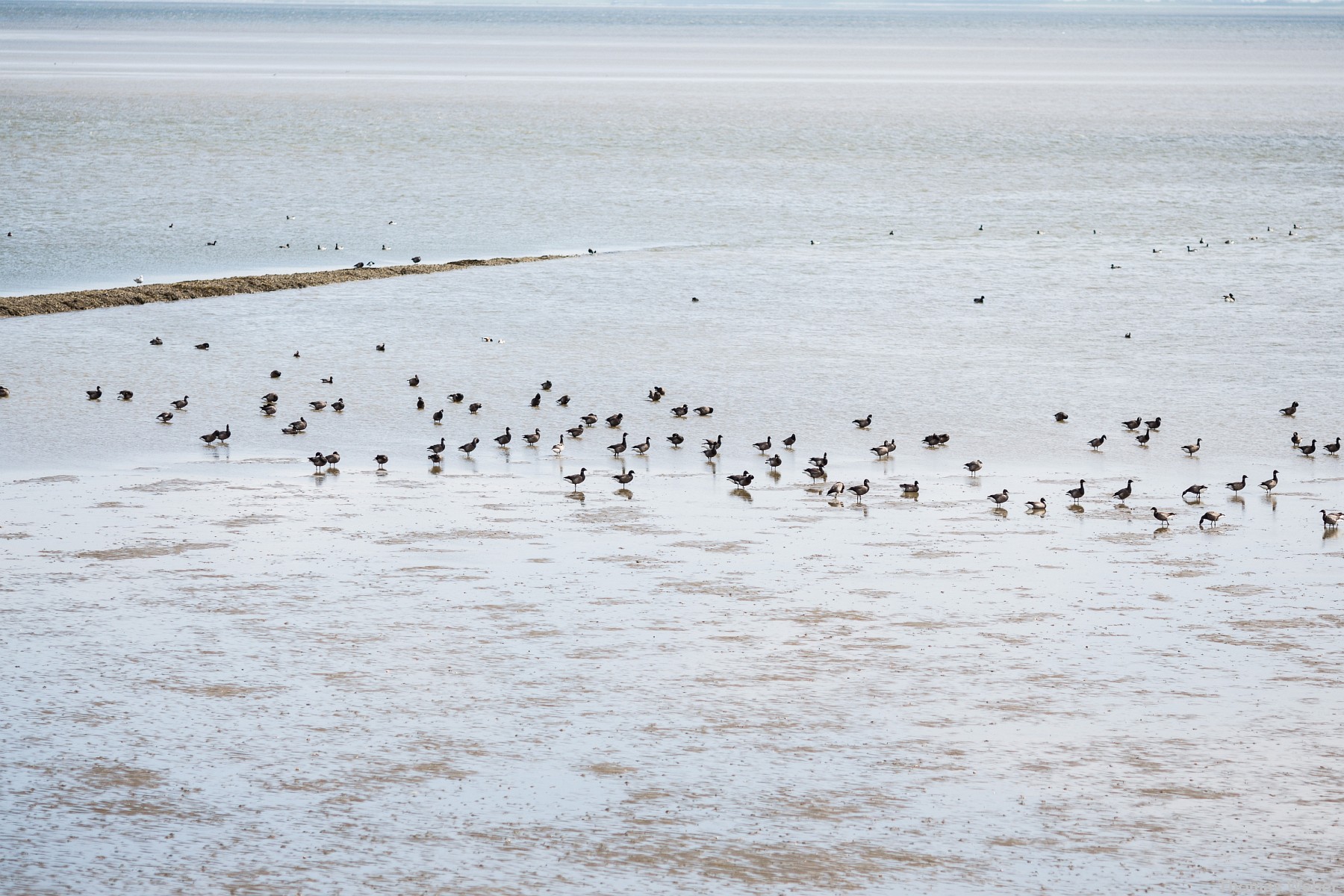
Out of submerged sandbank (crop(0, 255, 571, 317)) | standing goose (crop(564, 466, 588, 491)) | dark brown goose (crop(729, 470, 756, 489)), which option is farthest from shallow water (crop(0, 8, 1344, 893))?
submerged sandbank (crop(0, 255, 571, 317))

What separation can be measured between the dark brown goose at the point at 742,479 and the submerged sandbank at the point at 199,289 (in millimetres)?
23766

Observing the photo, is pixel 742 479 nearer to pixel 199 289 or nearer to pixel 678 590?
pixel 678 590

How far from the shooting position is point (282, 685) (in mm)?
19172

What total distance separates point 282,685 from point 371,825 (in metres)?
3.80

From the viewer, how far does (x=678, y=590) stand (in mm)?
22484

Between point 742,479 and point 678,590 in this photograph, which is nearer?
point 678,590

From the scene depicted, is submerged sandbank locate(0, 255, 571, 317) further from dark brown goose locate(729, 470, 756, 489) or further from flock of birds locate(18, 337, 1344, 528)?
dark brown goose locate(729, 470, 756, 489)

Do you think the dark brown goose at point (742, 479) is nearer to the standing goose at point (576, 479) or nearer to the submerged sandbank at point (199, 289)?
the standing goose at point (576, 479)

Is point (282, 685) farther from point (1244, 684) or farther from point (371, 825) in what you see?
point (1244, 684)

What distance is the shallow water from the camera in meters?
15.7

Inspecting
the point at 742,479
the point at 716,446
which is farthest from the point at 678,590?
the point at 716,446

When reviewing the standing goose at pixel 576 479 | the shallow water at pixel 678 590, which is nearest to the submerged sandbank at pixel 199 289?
the shallow water at pixel 678 590

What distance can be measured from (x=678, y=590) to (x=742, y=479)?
5.76 metres

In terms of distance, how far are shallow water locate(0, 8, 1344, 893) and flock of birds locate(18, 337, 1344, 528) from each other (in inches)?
11.1
